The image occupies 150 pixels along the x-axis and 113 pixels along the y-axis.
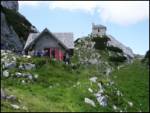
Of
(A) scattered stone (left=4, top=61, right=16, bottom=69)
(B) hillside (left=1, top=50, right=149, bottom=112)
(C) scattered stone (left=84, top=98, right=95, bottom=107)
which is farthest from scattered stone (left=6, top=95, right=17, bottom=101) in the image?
(A) scattered stone (left=4, top=61, right=16, bottom=69)

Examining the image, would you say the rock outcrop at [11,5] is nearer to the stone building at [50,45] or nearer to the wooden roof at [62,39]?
the wooden roof at [62,39]

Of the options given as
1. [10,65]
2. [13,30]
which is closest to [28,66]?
[10,65]

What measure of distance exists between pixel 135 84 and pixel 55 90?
23.3m

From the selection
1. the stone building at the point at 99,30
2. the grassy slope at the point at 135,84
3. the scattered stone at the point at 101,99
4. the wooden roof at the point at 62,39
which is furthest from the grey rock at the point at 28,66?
the stone building at the point at 99,30

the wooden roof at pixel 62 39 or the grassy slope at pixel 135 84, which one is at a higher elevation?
the wooden roof at pixel 62 39

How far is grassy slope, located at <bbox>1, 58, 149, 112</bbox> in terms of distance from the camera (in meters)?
42.0

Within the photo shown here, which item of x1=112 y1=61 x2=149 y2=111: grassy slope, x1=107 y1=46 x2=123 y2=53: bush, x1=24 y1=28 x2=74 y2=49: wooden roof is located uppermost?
x1=24 y1=28 x2=74 y2=49: wooden roof

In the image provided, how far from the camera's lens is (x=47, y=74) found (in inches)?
2125

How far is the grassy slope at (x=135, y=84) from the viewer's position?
56.4 metres

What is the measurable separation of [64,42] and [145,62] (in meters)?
32.4

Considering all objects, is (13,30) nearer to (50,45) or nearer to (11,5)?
(50,45)

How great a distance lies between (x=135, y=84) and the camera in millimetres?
68625

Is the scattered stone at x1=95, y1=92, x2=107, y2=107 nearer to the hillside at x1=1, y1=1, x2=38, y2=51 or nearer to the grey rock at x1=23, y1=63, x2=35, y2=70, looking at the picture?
the grey rock at x1=23, y1=63, x2=35, y2=70

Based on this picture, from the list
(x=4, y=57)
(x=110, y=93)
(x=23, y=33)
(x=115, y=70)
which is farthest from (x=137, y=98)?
(x=23, y=33)
